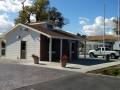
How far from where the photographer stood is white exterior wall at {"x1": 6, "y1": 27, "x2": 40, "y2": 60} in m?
21.2

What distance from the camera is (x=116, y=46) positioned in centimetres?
3155

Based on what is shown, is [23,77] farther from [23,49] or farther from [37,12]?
[37,12]

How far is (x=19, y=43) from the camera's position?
22922mm

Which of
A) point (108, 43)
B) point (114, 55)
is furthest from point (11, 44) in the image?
point (108, 43)

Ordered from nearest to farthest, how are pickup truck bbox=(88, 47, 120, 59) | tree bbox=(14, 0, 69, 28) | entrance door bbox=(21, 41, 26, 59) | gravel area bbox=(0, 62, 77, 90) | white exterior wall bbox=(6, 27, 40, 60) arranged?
gravel area bbox=(0, 62, 77, 90), white exterior wall bbox=(6, 27, 40, 60), entrance door bbox=(21, 41, 26, 59), pickup truck bbox=(88, 47, 120, 59), tree bbox=(14, 0, 69, 28)

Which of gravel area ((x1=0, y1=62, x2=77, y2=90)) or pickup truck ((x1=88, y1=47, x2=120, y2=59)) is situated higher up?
pickup truck ((x1=88, y1=47, x2=120, y2=59))

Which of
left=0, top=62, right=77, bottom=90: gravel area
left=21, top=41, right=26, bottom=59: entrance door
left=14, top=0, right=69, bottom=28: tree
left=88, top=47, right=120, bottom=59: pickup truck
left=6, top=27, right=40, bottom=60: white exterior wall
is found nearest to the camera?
left=0, top=62, right=77, bottom=90: gravel area

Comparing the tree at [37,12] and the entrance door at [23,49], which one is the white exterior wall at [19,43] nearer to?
the entrance door at [23,49]

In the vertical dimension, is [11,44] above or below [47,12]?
below

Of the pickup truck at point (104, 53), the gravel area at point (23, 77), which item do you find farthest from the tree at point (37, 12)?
the gravel area at point (23, 77)

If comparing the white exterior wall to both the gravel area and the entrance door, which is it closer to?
the entrance door

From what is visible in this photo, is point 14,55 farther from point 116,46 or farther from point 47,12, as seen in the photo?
point 47,12

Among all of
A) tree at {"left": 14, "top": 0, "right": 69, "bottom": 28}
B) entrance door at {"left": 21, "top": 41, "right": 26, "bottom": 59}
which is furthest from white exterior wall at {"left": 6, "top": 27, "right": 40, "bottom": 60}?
tree at {"left": 14, "top": 0, "right": 69, "bottom": 28}

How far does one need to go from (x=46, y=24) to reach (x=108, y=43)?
2696cm
